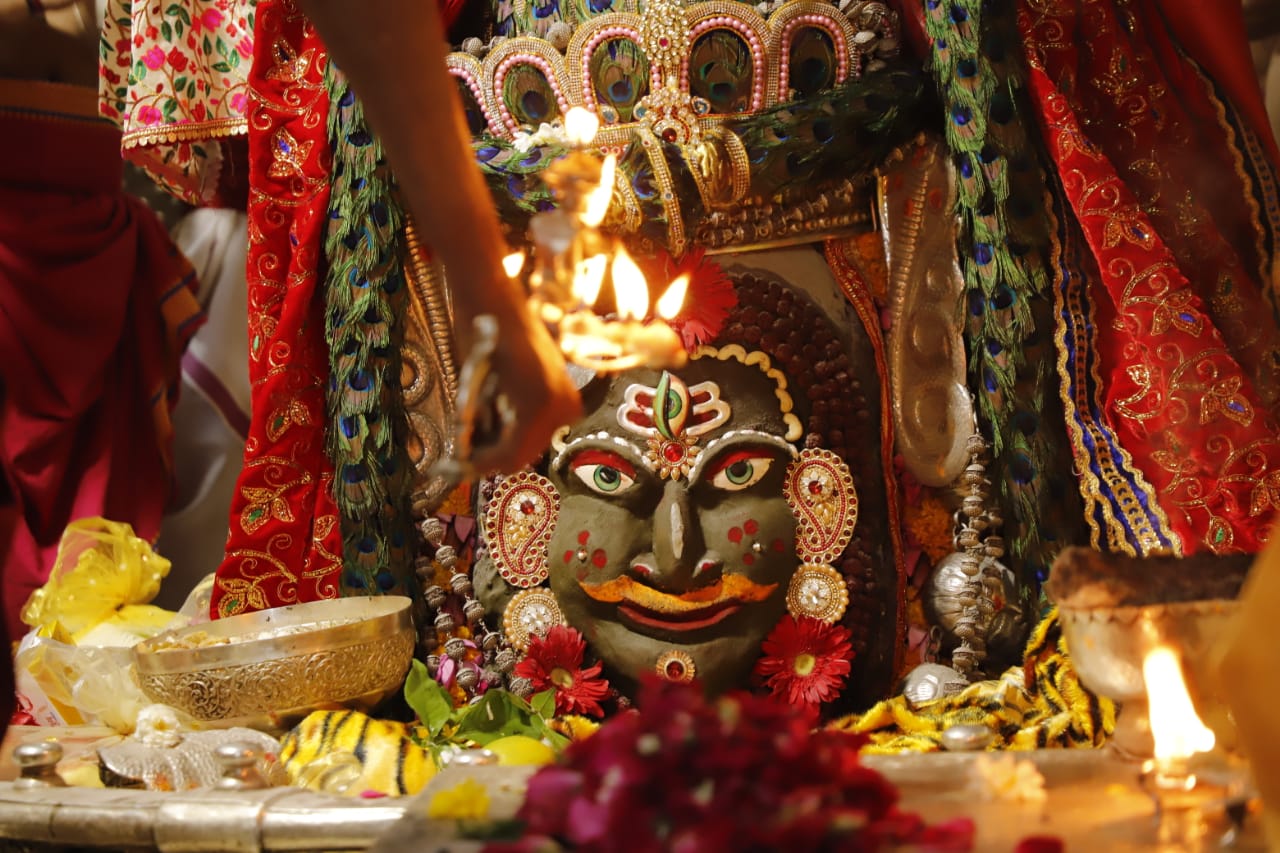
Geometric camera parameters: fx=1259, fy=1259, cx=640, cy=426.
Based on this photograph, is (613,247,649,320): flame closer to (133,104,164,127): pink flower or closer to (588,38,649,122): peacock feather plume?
(588,38,649,122): peacock feather plume

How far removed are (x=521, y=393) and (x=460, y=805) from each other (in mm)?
375

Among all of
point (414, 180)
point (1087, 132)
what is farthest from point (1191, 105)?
point (414, 180)

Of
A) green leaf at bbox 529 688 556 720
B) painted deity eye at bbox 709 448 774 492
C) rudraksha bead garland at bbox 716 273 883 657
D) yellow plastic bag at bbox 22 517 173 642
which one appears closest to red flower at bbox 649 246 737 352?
rudraksha bead garland at bbox 716 273 883 657

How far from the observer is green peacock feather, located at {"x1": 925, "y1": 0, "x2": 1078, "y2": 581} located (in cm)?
197

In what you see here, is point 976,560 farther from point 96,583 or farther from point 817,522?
point 96,583

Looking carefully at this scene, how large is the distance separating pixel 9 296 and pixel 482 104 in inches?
50.9

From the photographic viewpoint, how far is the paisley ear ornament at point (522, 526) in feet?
7.11

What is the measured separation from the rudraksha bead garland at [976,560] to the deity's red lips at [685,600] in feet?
1.02

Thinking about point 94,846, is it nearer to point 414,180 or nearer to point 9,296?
point 414,180

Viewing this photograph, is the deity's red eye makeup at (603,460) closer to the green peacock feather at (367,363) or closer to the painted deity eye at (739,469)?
the painted deity eye at (739,469)

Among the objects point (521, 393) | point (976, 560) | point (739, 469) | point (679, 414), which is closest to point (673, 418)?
point (679, 414)

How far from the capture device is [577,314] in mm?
1330

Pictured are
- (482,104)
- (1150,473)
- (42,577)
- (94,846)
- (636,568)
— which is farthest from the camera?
(42,577)

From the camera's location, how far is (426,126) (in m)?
1.07
